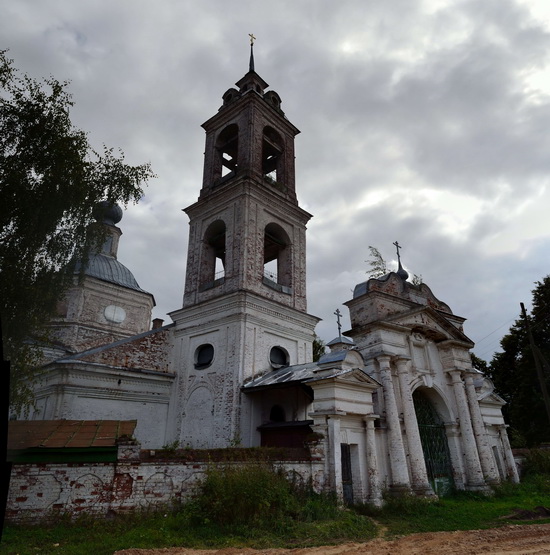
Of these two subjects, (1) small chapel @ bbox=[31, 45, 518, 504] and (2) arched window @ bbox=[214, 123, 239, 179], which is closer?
(1) small chapel @ bbox=[31, 45, 518, 504]

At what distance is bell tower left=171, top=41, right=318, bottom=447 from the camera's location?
14.0 metres

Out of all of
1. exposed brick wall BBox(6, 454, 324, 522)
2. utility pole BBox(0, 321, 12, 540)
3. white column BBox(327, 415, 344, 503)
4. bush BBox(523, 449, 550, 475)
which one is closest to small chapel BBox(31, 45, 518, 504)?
white column BBox(327, 415, 344, 503)

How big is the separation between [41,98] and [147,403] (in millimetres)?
9799

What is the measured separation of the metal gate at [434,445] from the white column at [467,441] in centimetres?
52

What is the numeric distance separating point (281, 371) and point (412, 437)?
4401mm

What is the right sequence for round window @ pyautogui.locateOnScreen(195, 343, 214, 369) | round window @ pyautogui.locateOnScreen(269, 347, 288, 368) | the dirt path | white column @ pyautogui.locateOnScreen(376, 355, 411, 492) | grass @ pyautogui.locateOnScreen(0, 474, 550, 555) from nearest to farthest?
the dirt path
grass @ pyautogui.locateOnScreen(0, 474, 550, 555)
white column @ pyautogui.locateOnScreen(376, 355, 411, 492)
round window @ pyautogui.locateOnScreen(195, 343, 214, 369)
round window @ pyautogui.locateOnScreen(269, 347, 288, 368)

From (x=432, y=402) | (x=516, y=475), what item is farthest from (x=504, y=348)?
(x=432, y=402)

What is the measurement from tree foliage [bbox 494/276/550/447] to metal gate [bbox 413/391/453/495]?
30.6ft

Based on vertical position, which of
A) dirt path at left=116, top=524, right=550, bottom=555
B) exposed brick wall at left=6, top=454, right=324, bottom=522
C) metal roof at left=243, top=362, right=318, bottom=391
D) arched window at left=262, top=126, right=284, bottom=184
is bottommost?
dirt path at left=116, top=524, right=550, bottom=555

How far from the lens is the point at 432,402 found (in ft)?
47.6

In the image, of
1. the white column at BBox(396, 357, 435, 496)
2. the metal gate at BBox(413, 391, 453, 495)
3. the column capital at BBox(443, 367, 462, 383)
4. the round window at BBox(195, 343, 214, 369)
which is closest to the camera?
the white column at BBox(396, 357, 435, 496)

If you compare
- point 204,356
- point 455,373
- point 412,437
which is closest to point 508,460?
point 455,373

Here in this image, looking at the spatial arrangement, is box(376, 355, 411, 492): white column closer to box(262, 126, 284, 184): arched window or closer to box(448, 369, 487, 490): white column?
box(448, 369, 487, 490): white column

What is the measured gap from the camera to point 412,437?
1199cm
